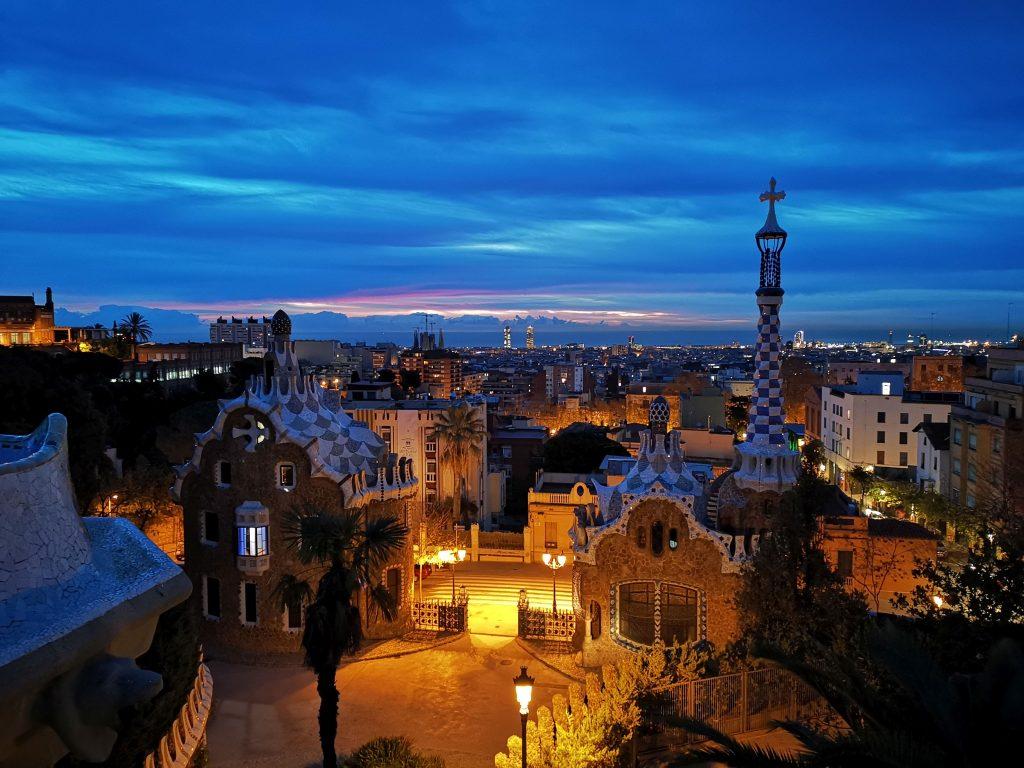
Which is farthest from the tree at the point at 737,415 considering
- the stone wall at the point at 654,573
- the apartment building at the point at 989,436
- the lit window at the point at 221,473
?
the lit window at the point at 221,473

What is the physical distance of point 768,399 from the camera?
77.0 feet

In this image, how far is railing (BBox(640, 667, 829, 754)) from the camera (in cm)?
1552

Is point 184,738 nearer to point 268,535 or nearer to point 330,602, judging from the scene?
point 330,602

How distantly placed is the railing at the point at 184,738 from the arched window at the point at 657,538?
12957 millimetres

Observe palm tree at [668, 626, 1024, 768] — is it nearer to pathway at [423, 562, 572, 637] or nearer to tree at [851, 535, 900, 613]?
pathway at [423, 562, 572, 637]

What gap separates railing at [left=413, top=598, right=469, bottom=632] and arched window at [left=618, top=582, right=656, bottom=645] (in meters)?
5.94

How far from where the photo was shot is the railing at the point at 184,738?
14383mm

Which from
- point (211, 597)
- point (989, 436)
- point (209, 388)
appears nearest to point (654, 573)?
point (211, 597)

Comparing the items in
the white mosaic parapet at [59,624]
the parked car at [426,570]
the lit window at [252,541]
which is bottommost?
the parked car at [426,570]

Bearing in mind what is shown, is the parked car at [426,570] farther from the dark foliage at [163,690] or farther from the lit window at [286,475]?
the dark foliage at [163,690]

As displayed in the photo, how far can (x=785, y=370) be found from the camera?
86.3 meters

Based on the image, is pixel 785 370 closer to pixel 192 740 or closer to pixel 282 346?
pixel 282 346

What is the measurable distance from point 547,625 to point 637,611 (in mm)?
3563

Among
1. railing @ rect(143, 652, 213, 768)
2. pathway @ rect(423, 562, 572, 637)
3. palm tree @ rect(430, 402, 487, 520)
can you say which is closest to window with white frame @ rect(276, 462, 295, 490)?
railing @ rect(143, 652, 213, 768)
